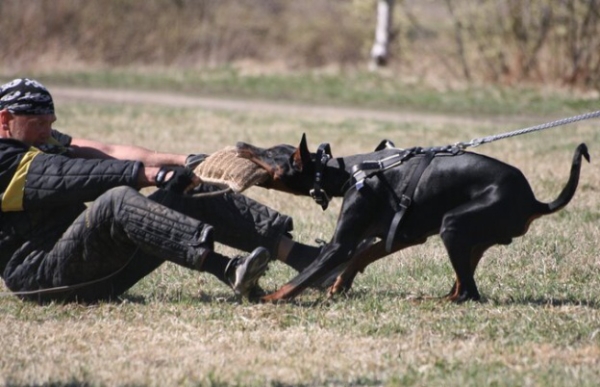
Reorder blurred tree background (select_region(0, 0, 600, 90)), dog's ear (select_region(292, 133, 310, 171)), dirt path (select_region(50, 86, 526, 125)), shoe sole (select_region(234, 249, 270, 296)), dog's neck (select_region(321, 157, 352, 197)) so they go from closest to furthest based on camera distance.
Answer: shoe sole (select_region(234, 249, 270, 296)) < dog's ear (select_region(292, 133, 310, 171)) < dog's neck (select_region(321, 157, 352, 197)) < dirt path (select_region(50, 86, 526, 125)) < blurred tree background (select_region(0, 0, 600, 90))

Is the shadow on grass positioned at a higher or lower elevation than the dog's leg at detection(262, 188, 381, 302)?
lower

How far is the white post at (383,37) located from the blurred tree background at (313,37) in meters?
0.21

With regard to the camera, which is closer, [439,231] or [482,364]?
[482,364]

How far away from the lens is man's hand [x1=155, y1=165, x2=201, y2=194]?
5191mm

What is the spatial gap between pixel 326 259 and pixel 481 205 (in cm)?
83

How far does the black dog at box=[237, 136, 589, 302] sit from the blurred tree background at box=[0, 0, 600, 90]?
12.9 meters

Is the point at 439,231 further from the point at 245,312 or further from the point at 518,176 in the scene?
the point at 245,312

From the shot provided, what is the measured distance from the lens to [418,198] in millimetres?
5465

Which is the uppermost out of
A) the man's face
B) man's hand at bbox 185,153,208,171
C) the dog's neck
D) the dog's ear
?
the man's face

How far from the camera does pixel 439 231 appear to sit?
217 inches

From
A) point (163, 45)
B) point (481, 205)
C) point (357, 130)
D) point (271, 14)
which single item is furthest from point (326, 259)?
point (271, 14)

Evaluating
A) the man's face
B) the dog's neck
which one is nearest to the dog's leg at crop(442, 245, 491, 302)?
the dog's neck

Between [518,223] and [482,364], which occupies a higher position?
[518,223]

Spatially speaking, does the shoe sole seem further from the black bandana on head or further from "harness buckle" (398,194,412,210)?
the black bandana on head
